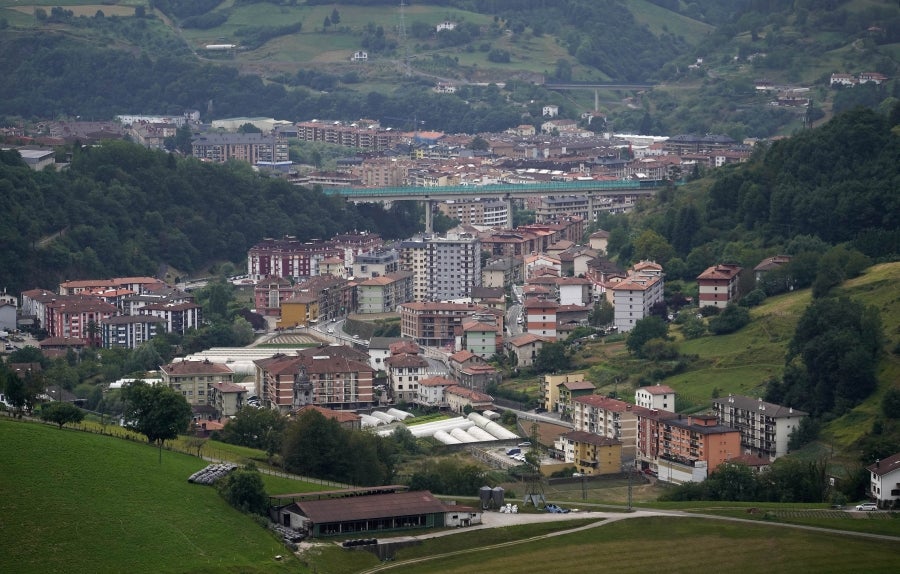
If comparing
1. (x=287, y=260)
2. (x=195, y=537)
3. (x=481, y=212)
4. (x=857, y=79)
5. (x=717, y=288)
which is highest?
(x=857, y=79)

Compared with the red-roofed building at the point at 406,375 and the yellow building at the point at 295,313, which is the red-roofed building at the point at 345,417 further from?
the yellow building at the point at 295,313

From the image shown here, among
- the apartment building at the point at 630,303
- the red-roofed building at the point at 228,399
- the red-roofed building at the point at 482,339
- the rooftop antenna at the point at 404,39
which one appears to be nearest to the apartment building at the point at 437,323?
the red-roofed building at the point at 482,339

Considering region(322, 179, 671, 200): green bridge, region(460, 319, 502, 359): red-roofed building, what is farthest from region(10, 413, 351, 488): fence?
region(322, 179, 671, 200): green bridge

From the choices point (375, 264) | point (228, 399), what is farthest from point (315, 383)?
point (375, 264)

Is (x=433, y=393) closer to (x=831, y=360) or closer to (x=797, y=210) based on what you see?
(x=831, y=360)

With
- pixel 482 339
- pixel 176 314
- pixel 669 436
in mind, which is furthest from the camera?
pixel 176 314

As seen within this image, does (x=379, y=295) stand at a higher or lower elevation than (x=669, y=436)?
higher
